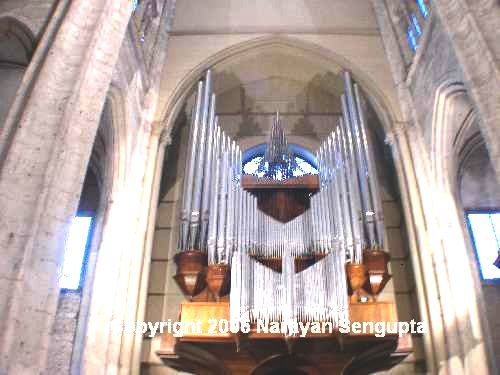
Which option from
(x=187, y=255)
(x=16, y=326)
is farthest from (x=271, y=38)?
(x=16, y=326)

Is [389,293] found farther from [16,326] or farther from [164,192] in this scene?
[16,326]

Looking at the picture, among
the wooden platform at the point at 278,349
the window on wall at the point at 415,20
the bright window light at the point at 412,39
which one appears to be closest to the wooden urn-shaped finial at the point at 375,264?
the wooden platform at the point at 278,349

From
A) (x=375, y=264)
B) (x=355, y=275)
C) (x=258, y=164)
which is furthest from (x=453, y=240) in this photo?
(x=258, y=164)

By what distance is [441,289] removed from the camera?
25.4 ft

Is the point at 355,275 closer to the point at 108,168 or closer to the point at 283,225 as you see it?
the point at 283,225

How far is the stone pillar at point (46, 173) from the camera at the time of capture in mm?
3924

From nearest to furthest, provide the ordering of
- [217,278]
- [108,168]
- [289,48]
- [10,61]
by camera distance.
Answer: [10,61], [217,278], [108,168], [289,48]

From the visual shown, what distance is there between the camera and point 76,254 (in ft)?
A: 33.3

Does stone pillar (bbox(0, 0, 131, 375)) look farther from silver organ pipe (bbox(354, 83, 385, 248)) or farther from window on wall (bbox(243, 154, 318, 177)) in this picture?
window on wall (bbox(243, 154, 318, 177))

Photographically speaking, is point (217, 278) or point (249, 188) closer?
point (217, 278)

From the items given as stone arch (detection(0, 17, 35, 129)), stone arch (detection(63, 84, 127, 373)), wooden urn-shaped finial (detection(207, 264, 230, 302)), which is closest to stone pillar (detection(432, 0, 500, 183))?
wooden urn-shaped finial (detection(207, 264, 230, 302))

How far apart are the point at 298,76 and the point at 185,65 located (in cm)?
291

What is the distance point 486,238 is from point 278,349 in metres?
5.68

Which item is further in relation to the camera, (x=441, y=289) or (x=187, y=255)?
(x=187, y=255)
